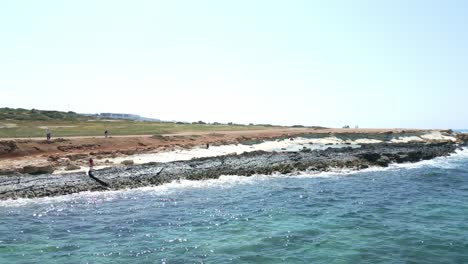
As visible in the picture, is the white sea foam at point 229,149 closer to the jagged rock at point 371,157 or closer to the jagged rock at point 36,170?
the jagged rock at point 36,170

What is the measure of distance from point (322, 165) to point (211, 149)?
1657 centimetres

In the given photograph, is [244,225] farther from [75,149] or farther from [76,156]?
[75,149]

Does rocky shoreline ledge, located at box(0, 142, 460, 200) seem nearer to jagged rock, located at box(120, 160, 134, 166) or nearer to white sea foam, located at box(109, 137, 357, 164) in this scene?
jagged rock, located at box(120, 160, 134, 166)

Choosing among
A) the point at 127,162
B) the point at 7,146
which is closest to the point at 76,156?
the point at 127,162

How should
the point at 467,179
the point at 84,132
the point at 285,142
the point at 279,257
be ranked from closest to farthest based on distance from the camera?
1. the point at 279,257
2. the point at 467,179
3. the point at 84,132
4. the point at 285,142

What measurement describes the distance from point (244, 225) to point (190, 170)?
16.9m

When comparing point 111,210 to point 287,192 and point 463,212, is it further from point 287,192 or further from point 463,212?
point 463,212

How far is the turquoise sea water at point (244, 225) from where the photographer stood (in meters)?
15.9

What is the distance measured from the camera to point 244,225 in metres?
20.2

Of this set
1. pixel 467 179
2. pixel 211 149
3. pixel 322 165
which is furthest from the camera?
pixel 211 149

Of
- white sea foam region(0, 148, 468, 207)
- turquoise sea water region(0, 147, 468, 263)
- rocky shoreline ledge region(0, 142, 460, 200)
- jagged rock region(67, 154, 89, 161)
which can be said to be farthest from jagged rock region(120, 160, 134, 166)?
turquoise sea water region(0, 147, 468, 263)

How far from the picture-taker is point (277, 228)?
19.6 meters

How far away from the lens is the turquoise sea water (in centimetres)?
1587

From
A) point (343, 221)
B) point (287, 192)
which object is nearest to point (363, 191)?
point (287, 192)
